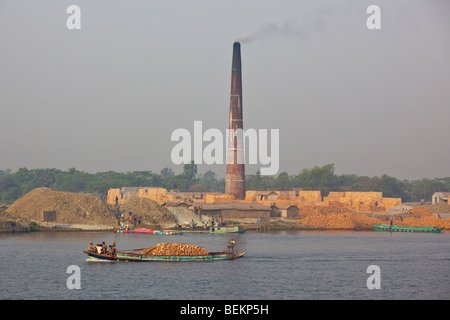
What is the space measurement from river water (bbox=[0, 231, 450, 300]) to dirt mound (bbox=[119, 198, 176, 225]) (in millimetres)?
16757

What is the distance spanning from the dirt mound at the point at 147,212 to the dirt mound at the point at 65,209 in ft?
11.7

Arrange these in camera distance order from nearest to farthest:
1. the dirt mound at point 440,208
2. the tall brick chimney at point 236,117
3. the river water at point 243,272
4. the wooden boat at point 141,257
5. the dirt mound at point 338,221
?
the river water at point 243,272
the wooden boat at point 141,257
the dirt mound at point 338,221
the tall brick chimney at point 236,117
the dirt mound at point 440,208

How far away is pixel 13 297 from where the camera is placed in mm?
43000

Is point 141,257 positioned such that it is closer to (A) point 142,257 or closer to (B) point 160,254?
(A) point 142,257

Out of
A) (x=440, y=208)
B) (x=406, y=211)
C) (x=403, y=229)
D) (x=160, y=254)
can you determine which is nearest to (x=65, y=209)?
(x=160, y=254)

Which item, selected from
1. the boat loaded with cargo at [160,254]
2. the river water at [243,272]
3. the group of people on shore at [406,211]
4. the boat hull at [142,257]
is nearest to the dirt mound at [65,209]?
the river water at [243,272]

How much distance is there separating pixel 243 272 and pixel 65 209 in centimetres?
4677

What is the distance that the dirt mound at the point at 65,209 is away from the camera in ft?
308

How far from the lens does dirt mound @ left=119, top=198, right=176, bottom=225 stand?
99.1 m

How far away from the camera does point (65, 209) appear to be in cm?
9500

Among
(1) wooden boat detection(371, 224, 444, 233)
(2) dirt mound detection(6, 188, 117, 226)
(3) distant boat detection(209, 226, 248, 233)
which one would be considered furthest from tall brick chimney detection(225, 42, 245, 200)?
(2) dirt mound detection(6, 188, 117, 226)

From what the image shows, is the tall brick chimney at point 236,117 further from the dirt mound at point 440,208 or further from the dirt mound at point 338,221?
the dirt mound at point 440,208
